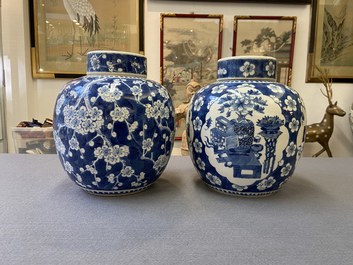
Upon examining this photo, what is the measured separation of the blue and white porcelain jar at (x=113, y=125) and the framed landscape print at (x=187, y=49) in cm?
89

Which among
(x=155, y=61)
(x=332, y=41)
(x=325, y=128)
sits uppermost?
(x=332, y=41)

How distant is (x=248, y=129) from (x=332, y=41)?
1.26m

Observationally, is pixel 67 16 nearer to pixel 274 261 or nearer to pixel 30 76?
pixel 30 76

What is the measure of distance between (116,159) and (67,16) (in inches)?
46.1

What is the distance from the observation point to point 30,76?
1.36 meters

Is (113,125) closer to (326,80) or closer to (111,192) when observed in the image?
(111,192)

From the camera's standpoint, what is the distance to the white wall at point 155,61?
4.25 ft

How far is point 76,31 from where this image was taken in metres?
1.33

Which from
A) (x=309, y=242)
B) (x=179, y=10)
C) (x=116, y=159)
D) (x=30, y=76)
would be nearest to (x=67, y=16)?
(x=30, y=76)

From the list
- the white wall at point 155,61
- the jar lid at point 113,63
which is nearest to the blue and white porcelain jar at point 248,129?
the jar lid at point 113,63

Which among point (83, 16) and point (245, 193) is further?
point (83, 16)

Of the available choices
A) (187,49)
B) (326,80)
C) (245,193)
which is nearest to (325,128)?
(326,80)

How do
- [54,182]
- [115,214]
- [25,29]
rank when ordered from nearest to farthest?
[115,214]
[54,182]
[25,29]

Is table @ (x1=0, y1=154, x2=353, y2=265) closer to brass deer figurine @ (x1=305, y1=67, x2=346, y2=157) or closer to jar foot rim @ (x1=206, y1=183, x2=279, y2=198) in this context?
jar foot rim @ (x1=206, y1=183, x2=279, y2=198)
